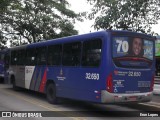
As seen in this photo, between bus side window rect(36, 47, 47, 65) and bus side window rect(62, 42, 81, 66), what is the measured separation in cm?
200

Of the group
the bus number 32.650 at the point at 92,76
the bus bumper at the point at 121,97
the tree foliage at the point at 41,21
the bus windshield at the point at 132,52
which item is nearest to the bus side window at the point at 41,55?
the bus number 32.650 at the point at 92,76

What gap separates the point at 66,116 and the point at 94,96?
1.09m

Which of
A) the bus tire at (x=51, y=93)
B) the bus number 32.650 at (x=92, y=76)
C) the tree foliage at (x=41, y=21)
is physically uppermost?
the tree foliage at (x=41, y=21)

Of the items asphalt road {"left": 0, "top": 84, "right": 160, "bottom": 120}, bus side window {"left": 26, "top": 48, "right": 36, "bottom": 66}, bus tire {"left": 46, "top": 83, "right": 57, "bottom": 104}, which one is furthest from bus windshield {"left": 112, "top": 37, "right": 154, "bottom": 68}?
bus side window {"left": 26, "top": 48, "right": 36, "bottom": 66}

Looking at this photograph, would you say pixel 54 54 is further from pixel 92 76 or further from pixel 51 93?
pixel 92 76

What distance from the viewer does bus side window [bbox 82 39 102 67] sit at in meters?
10.5

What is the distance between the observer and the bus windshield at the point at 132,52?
33.9 feet

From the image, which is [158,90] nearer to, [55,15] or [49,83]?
[49,83]

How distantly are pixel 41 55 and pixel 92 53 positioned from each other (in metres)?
4.53

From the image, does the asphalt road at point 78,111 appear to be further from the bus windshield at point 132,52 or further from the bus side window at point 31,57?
the bus side window at point 31,57

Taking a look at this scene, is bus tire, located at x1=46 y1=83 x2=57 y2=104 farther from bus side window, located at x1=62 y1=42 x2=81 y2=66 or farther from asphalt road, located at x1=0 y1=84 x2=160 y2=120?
bus side window, located at x1=62 y1=42 x2=81 y2=66

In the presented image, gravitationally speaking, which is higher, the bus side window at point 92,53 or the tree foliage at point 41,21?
the tree foliage at point 41,21

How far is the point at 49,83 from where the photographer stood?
13.9 meters

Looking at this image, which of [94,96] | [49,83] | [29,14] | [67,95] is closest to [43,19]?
[29,14]
